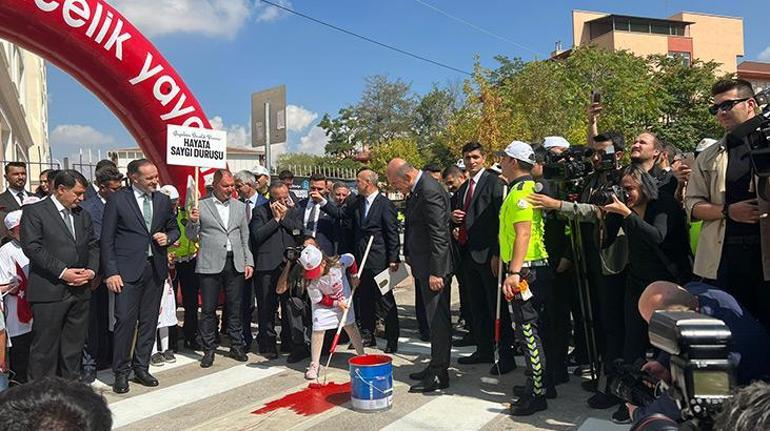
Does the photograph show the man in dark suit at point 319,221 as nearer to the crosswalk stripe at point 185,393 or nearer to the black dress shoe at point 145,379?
the crosswalk stripe at point 185,393

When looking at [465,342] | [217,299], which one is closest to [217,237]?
[217,299]

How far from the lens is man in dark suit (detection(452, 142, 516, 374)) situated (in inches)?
224

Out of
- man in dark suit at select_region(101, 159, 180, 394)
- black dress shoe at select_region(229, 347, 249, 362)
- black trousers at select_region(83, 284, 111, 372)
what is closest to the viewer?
man in dark suit at select_region(101, 159, 180, 394)

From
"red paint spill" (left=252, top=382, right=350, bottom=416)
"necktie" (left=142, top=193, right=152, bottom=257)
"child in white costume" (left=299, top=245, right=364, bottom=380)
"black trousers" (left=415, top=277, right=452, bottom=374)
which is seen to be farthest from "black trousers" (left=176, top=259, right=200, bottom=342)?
"black trousers" (left=415, top=277, right=452, bottom=374)

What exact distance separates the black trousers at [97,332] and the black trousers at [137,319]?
47 cm

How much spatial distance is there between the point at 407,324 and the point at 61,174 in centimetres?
469

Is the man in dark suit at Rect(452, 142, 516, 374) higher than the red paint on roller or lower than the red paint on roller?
higher

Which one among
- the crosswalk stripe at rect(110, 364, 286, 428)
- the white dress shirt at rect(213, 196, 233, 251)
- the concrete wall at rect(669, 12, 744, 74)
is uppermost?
the concrete wall at rect(669, 12, 744, 74)

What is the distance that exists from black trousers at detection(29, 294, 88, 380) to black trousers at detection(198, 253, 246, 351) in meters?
1.24

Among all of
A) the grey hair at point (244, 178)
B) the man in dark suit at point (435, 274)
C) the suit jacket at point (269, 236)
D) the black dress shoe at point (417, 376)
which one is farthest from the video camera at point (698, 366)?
the grey hair at point (244, 178)

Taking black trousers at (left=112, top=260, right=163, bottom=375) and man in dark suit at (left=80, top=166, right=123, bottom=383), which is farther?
man in dark suit at (left=80, top=166, right=123, bottom=383)

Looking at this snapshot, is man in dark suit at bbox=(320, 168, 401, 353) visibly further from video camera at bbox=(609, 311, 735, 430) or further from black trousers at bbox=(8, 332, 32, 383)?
video camera at bbox=(609, 311, 735, 430)

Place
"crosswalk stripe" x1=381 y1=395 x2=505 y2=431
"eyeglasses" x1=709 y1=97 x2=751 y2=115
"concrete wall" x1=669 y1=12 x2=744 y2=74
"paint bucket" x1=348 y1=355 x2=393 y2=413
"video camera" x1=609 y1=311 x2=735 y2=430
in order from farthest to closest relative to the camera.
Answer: "concrete wall" x1=669 y1=12 x2=744 y2=74 → "paint bucket" x1=348 y1=355 x2=393 y2=413 → "crosswalk stripe" x1=381 y1=395 x2=505 y2=431 → "eyeglasses" x1=709 y1=97 x2=751 y2=115 → "video camera" x1=609 y1=311 x2=735 y2=430

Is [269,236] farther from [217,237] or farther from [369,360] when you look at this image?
[369,360]
